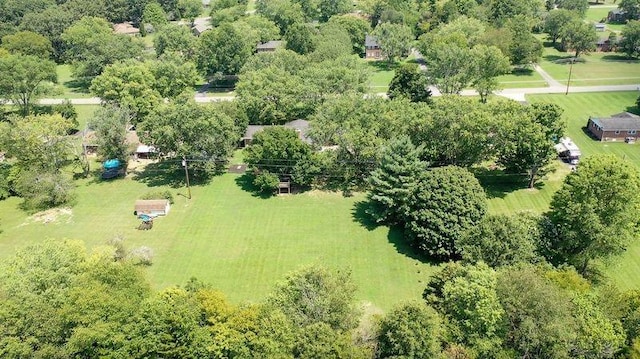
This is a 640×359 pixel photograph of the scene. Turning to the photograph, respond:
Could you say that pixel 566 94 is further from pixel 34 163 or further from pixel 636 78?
pixel 34 163

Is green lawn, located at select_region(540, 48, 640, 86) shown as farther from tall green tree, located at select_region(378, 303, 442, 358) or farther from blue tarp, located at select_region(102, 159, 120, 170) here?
blue tarp, located at select_region(102, 159, 120, 170)

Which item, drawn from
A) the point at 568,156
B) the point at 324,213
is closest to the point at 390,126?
the point at 324,213

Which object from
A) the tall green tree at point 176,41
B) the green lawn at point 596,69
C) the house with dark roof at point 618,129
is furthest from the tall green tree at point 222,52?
the house with dark roof at point 618,129

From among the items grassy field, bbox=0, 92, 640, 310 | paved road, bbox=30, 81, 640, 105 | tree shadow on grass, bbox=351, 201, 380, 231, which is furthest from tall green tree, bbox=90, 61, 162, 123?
tree shadow on grass, bbox=351, 201, 380, 231

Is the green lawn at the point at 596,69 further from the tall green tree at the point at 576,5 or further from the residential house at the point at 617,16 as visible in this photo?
the residential house at the point at 617,16

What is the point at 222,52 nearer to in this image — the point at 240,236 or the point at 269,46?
the point at 269,46
